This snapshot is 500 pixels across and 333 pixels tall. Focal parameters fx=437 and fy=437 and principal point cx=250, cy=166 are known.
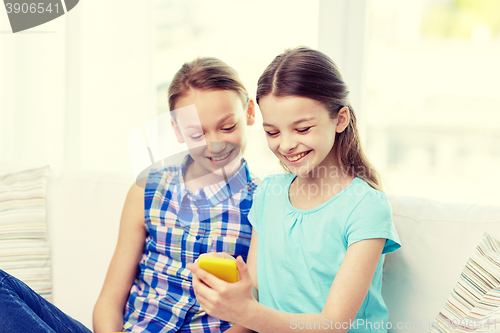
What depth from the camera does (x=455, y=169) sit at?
1.61 m

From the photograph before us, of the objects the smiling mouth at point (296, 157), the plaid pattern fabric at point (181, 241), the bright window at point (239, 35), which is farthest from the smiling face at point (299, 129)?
the bright window at point (239, 35)

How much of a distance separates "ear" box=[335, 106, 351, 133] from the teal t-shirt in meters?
0.12

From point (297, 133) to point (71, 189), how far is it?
A: 82 centimetres

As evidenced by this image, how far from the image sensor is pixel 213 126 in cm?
102

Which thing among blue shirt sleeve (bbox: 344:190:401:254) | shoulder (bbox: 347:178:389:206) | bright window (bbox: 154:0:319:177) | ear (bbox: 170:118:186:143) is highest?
bright window (bbox: 154:0:319:177)

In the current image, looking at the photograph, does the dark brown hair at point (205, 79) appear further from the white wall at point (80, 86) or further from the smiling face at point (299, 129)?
the white wall at point (80, 86)

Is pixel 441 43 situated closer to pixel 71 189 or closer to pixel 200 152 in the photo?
pixel 200 152

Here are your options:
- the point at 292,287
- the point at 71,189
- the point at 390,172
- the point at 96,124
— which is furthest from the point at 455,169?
the point at 96,124

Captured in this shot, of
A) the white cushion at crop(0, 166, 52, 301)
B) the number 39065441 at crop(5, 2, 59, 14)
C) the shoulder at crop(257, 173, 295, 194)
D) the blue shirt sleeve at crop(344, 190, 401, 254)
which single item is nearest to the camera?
the blue shirt sleeve at crop(344, 190, 401, 254)

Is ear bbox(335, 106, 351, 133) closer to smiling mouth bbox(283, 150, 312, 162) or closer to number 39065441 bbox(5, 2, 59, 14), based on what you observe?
smiling mouth bbox(283, 150, 312, 162)

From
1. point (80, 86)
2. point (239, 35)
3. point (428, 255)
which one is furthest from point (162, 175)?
point (80, 86)

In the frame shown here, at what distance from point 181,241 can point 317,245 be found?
361 millimetres

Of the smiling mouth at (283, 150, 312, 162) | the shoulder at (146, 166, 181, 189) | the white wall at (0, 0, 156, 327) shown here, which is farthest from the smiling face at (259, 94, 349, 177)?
the white wall at (0, 0, 156, 327)

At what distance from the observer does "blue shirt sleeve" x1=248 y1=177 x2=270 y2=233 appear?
1071 millimetres
